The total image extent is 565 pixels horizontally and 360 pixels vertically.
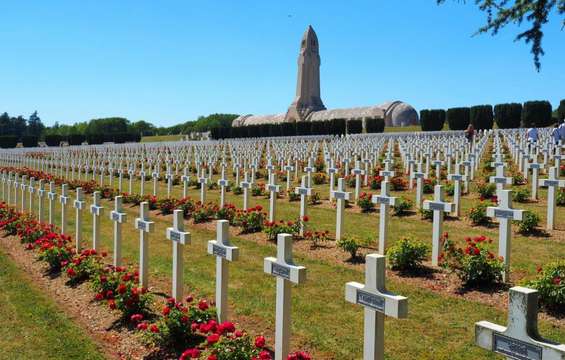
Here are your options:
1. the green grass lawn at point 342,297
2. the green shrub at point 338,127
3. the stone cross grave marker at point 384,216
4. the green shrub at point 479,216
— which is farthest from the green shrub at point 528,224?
the green shrub at point 338,127

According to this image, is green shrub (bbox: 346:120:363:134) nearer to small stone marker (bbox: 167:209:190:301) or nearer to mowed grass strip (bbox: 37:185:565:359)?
mowed grass strip (bbox: 37:185:565:359)

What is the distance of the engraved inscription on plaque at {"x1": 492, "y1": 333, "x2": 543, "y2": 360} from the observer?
253cm

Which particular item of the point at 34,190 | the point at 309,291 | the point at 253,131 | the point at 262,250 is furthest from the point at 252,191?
the point at 253,131

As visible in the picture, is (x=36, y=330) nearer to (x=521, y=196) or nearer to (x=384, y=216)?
(x=384, y=216)

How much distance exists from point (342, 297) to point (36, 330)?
129 inches

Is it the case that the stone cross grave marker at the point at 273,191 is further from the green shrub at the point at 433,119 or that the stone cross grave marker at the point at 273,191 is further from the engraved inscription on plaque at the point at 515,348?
the green shrub at the point at 433,119

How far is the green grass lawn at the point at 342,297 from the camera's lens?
4.94m

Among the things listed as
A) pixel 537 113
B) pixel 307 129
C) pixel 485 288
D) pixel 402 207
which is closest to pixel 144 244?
pixel 485 288

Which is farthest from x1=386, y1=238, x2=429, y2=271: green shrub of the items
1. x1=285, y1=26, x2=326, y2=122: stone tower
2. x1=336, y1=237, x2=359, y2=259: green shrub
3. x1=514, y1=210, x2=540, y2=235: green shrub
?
x1=285, y1=26, x2=326, y2=122: stone tower

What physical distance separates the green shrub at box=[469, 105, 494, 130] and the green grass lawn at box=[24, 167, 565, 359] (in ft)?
101

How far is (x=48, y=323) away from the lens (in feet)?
19.5

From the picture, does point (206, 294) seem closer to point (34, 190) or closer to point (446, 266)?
point (446, 266)

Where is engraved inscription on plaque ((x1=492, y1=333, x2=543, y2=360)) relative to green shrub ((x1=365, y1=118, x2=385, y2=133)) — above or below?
below

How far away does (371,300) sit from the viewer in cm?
356
